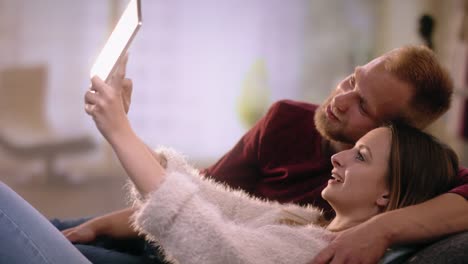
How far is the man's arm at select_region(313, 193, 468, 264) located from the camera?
1036 mm

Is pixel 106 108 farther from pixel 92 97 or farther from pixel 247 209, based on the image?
pixel 247 209

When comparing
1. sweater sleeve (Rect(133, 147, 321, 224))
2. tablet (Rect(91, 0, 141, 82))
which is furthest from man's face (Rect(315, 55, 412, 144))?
tablet (Rect(91, 0, 141, 82))

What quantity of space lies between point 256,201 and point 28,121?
264 cm

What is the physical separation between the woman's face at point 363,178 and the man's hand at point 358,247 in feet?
0.34

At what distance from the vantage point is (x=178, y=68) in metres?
3.81

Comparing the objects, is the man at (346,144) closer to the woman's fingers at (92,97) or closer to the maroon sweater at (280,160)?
the maroon sweater at (280,160)

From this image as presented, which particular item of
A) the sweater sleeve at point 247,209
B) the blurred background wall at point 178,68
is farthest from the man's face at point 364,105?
the blurred background wall at point 178,68

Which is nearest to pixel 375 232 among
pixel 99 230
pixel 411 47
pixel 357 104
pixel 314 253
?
pixel 314 253

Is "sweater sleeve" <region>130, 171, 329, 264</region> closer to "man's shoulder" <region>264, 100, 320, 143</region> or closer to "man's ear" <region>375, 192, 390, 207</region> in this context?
"man's ear" <region>375, 192, 390, 207</region>

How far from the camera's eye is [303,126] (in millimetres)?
1640

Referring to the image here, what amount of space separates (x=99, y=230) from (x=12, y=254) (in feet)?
1.60

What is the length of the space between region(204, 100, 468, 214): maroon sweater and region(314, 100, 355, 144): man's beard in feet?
0.26

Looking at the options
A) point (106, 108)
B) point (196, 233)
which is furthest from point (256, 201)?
point (106, 108)

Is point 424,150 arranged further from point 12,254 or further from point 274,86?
point 274,86
